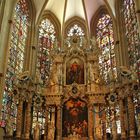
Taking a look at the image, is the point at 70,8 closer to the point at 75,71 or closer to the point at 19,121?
the point at 75,71

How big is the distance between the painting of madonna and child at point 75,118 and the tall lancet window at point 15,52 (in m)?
2.67

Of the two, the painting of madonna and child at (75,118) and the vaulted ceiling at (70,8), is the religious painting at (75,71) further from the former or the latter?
the vaulted ceiling at (70,8)

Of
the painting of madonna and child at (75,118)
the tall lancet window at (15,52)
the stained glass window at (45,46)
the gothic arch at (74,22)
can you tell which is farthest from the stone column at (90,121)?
the gothic arch at (74,22)

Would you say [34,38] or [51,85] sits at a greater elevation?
[34,38]

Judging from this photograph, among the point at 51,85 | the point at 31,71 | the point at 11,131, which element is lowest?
the point at 11,131

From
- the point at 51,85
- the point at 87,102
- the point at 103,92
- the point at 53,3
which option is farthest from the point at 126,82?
the point at 53,3

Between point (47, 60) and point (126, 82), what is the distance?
6.32m

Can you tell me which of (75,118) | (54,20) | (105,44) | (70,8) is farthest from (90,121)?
(70,8)

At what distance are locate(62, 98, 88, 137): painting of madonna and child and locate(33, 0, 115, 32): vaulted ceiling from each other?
22.8 feet

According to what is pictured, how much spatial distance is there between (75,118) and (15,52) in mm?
5220

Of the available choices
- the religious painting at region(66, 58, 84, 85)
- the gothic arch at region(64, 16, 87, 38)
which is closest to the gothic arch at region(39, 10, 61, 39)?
the gothic arch at region(64, 16, 87, 38)

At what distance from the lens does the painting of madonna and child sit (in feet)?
46.3

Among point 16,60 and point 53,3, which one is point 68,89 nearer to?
point 16,60

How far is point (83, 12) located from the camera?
2027 centimetres
